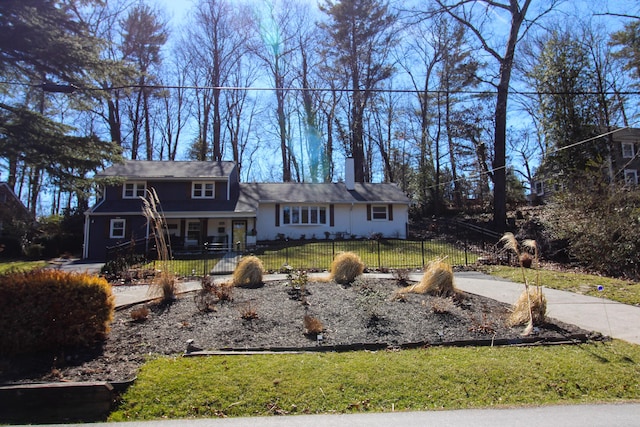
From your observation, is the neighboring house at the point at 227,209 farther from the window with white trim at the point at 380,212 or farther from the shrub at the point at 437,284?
the shrub at the point at 437,284

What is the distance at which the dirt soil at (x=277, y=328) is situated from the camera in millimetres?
4672

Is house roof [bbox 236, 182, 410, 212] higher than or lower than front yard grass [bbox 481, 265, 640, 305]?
higher

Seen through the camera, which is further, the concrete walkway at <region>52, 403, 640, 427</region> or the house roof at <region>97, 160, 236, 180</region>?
the house roof at <region>97, 160, 236, 180</region>

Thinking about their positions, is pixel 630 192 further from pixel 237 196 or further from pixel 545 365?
pixel 237 196

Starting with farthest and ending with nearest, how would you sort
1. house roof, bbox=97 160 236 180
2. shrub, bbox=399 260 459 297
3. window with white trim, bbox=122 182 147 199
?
house roof, bbox=97 160 236 180
window with white trim, bbox=122 182 147 199
shrub, bbox=399 260 459 297

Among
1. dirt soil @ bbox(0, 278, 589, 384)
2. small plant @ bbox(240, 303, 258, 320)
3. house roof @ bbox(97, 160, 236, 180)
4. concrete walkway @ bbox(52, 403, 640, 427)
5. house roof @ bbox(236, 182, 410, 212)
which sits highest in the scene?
house roof @ bbox(97, 160, 236, 180)

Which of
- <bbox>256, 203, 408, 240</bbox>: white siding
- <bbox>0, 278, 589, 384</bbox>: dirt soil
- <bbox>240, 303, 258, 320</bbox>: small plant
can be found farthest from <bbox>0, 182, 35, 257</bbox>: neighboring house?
<bbox>240, 303, 258, 320</bbox>: small plant

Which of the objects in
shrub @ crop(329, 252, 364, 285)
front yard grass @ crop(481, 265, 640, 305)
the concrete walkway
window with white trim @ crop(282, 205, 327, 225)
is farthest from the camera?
window with white trim @ crop(282, 205, 327, 225)

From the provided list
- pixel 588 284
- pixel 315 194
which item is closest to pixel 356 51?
pixel 315 194

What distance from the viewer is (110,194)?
23672 millimetres

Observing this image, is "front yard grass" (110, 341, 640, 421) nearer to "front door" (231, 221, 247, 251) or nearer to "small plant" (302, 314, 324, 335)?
"small plant" (302, 314, 324, 335)

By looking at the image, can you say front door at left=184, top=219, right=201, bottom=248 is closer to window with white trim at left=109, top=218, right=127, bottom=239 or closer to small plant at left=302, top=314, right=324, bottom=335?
window with white trim at left=109, top=218, right=127, bottom=239

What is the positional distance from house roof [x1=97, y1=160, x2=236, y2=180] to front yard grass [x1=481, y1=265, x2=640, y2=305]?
60.6ft

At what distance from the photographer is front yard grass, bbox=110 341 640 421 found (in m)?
3.92
